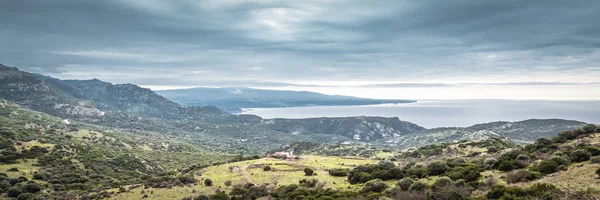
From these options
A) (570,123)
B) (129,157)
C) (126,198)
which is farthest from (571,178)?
(570,123)

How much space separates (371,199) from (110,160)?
76.1 m

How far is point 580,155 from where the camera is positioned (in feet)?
71.1

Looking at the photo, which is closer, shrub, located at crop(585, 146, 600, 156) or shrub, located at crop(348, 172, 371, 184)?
shrub, located at crop(585, 146, 600, 156)

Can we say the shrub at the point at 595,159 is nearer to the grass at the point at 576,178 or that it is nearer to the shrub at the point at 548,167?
the grass at the point at 576,178

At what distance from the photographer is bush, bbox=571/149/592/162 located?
70.3 ft

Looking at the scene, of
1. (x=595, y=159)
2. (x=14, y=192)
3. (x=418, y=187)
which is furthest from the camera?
(x=14, y=192)

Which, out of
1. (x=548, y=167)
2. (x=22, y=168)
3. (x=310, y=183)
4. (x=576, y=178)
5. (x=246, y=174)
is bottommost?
(x=22, y=168)

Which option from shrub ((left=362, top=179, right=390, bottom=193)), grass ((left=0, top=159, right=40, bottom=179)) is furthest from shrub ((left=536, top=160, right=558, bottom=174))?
grass ((left=0, top=159, right=40, bottom=179))

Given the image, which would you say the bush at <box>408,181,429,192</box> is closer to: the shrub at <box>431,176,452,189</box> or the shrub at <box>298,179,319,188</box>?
the shrub at <box>431,176,452,189</box>

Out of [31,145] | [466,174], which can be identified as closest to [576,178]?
[466,174]

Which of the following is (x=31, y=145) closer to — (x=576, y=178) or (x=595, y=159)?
(x=576, y=178)

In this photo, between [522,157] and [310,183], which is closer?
[522,157]

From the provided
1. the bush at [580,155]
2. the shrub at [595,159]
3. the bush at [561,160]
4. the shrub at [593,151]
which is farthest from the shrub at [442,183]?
the shrub at [593,151]

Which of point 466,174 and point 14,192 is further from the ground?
point 466,174
